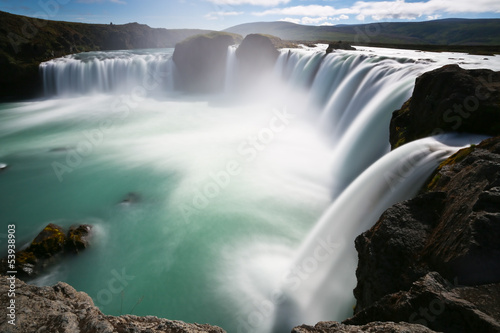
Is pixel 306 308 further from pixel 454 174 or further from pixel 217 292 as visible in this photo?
pixel 454 174

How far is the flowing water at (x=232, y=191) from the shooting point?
6.91 metres

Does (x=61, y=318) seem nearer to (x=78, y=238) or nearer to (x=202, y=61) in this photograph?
(x=78, y=238)

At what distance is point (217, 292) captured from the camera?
7.63 metres

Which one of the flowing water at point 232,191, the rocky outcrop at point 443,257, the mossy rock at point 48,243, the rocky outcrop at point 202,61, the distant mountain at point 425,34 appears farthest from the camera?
the distant mountain at point 425,34

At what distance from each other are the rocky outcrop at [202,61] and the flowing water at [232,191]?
13.7 meters

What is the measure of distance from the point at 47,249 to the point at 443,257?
1051 cm

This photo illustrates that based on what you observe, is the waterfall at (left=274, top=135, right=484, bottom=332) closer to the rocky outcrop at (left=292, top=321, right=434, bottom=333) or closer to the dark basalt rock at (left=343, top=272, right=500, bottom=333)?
the dark basalt rock at (left=343, top=272, right=500, bottom=333)

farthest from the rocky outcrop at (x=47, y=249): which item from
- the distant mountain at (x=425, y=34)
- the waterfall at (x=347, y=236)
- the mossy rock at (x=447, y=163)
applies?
the distant mountain at (x=425, y=34)

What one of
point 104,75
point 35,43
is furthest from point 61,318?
point 35,43

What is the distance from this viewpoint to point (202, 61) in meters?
36.9

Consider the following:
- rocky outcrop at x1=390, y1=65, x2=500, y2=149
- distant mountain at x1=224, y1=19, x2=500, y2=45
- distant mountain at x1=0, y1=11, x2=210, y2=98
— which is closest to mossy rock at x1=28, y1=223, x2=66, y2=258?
rocky outcrop at x1=390, y1=65, x2=500, y2=149

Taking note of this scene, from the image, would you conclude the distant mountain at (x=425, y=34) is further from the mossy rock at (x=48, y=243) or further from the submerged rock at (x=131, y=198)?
the mossy rock at (x=48, y=243)

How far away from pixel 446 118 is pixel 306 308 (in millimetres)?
6171

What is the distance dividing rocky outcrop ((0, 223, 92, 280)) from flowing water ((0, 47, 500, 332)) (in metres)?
0.42
